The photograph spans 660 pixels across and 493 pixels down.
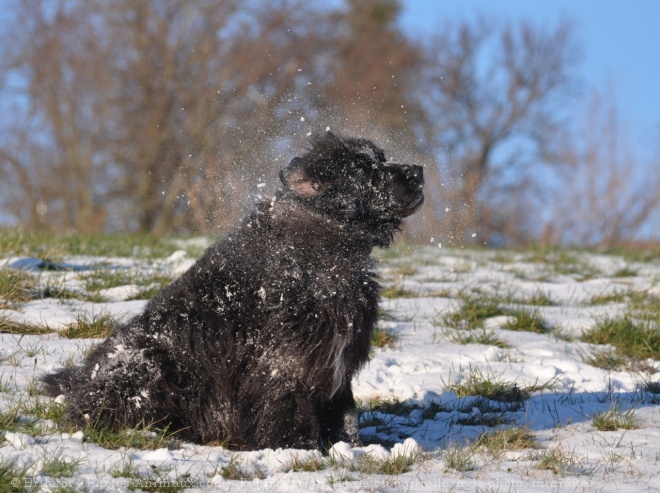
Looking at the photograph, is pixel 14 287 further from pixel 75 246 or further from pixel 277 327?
pixel 277 327

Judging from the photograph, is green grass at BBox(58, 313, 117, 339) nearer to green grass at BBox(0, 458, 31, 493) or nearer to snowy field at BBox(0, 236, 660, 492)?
snowy field at BBox(0, 236, 660, 492)

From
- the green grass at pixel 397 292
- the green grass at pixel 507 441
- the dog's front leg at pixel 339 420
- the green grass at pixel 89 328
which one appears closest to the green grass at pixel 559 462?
the green grass at pixel 507 441

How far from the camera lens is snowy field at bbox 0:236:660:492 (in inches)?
127

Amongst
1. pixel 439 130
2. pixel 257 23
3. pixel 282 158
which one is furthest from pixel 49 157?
pixel 282 158

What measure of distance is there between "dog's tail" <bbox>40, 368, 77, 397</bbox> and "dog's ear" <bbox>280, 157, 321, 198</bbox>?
1.54m

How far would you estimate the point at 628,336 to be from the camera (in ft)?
19.5

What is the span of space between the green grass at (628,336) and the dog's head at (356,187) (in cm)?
285

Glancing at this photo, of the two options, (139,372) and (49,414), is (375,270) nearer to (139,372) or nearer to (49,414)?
(139,372)

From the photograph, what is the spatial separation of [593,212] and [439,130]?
23.3 feet

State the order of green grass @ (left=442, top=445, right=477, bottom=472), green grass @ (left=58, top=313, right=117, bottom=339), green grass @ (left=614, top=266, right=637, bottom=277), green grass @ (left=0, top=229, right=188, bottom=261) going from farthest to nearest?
green grass @ (left=614, top=266, right=637, bottom=277) < green grass @ (left=0, top=229, right=188, bottom=261) < green grass @ (left=58, top=313, right=117, bottom=339) < green grass @ (left=442, top=445, right=477, bottom=472)

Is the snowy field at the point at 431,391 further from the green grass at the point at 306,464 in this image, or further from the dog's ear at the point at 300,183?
the dog's ear at the point at 300,183

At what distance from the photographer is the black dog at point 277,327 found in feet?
12.1

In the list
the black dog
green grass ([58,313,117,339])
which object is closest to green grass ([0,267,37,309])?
green grass ([58,313,117,339])

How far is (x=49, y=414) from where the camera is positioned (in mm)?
3803
